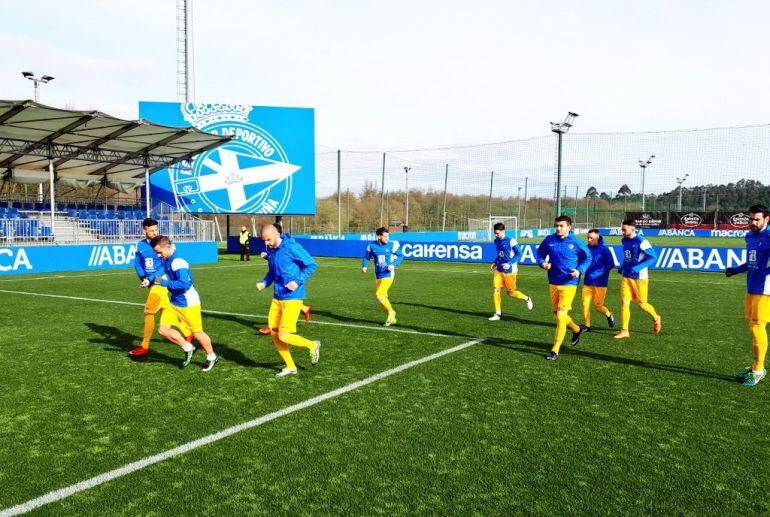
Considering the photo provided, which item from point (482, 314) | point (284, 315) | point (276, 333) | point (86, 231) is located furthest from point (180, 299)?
point (86, 231)

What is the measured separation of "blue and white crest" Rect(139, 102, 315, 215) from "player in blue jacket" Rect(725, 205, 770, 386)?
30041mm

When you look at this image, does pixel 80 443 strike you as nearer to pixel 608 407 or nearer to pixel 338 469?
pixel 338 469

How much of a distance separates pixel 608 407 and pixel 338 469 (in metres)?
3.11

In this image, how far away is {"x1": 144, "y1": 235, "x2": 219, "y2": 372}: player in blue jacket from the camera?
23.2ft

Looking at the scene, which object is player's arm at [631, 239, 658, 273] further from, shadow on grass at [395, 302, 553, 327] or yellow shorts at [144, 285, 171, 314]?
yellow shorts at [144, 285, 171, 314]

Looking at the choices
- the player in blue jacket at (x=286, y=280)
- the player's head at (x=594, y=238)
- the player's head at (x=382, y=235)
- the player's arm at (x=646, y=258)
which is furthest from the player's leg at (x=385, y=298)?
the player's arm at (x=646, y=258)

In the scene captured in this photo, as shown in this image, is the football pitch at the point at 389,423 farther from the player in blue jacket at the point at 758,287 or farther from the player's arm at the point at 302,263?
the player's arm at the point at 302,263

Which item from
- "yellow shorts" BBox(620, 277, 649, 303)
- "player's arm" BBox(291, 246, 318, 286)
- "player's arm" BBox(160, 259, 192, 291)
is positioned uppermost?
"player's arm" BBox(291, 246, 318, 286)

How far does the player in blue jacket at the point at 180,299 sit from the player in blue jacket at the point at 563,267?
4.81 metres

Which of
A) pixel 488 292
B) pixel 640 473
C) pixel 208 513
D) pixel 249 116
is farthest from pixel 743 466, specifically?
pixel 249 116

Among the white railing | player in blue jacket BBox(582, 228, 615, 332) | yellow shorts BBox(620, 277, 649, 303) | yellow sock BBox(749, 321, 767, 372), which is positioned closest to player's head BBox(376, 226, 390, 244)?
player in blue jacket BBox(582, 228, 615, 332)

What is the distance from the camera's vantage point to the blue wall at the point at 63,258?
21047mm

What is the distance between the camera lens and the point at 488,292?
1605 cm

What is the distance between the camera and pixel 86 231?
26609 millimetres
